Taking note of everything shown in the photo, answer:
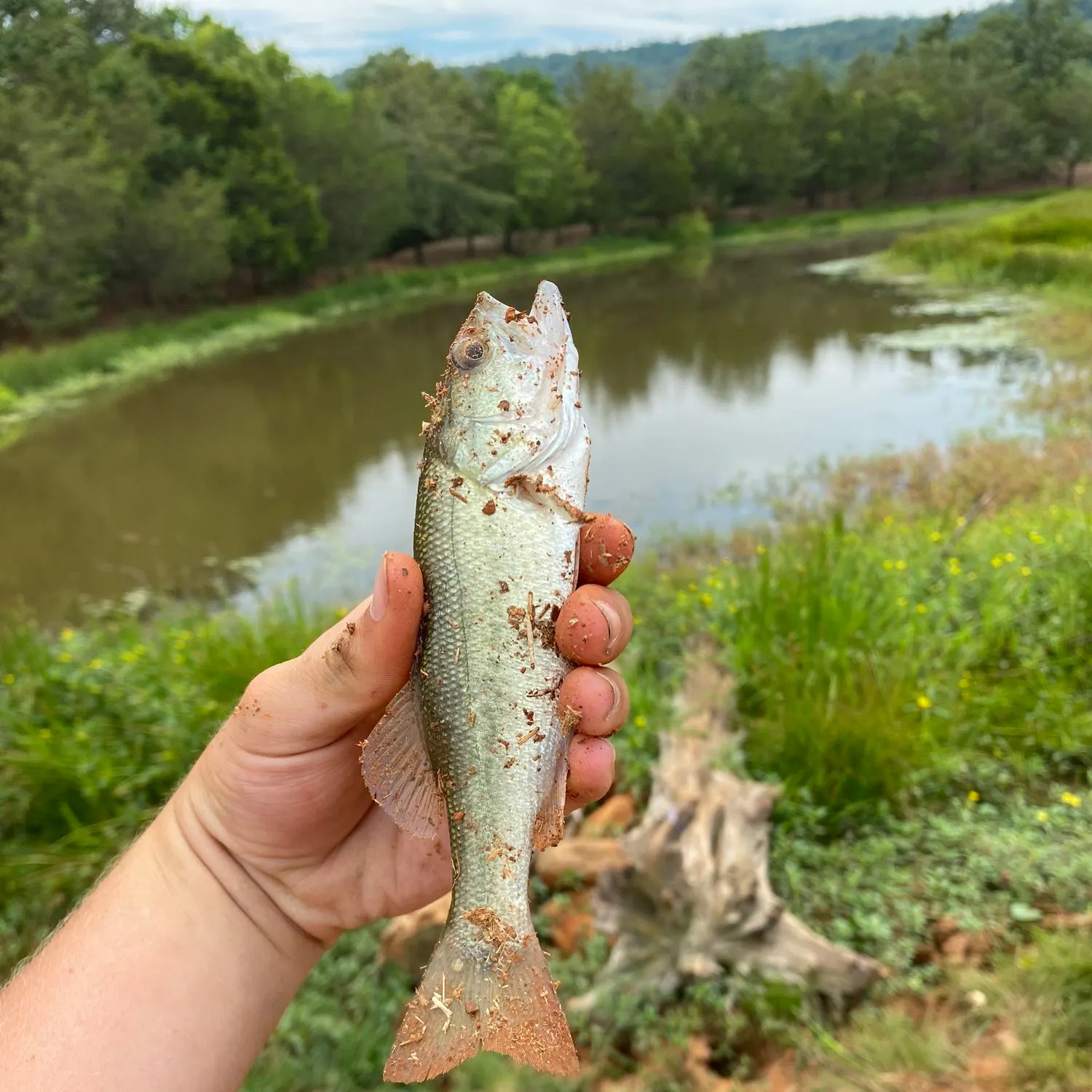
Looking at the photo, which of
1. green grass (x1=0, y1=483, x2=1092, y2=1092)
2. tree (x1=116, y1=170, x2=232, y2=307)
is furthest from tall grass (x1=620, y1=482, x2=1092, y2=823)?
tree (x1=116, y1=170, x2=232, y2=307)

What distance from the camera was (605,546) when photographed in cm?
221

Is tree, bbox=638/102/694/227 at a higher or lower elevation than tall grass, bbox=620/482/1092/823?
higher

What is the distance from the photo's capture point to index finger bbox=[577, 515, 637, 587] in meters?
2.20

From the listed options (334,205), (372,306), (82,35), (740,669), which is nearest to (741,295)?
(372,306)

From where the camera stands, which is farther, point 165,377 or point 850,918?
point 165,377

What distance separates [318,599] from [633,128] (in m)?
43.4

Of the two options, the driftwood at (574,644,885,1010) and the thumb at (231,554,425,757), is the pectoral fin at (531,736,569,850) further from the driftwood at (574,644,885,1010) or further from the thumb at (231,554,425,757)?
the driftwood at (574,644,885,1010)

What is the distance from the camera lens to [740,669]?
4906 millimetres

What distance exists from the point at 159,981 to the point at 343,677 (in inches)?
34.1

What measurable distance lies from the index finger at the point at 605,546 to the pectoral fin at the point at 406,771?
0.58 m

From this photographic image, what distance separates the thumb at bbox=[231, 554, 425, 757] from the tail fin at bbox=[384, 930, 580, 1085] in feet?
2.00

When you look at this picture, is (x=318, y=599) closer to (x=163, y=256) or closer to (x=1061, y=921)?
(x=1061, y=921)

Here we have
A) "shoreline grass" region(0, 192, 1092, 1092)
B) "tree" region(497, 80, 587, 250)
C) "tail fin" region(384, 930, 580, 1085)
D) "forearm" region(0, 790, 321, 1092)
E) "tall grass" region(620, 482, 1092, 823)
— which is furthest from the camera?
"tree" region(497, 80, 587, 250)

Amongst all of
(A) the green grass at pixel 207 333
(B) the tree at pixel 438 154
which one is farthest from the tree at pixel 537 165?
(A) the green grass at pixel 207 333
